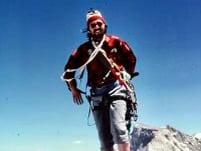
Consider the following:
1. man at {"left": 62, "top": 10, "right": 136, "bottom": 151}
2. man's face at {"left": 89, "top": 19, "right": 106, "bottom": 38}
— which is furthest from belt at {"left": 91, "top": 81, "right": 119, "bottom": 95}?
man's face at {"left": 89, "top": 19, "right": 106, "bottom": 38}

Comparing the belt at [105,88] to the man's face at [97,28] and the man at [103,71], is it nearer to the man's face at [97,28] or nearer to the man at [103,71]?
the man at [103,71]

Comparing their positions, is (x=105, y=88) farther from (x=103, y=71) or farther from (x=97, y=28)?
(x=97, y=28)

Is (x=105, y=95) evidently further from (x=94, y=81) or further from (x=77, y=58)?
(x=77, y=58)

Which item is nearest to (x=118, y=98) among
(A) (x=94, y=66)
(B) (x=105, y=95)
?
(B) (x=105, y=95)

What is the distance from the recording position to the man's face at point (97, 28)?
29.4ft

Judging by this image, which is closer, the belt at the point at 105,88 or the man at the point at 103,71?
the man at the point at 103,71

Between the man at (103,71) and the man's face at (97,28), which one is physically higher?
the man's face at (97,28)

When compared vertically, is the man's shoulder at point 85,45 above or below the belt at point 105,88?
above

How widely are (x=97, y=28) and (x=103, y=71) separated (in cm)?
103

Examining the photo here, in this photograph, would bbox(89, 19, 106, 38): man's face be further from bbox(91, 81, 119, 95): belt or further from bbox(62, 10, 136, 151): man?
bbox(91, 81, 119, 95): belt

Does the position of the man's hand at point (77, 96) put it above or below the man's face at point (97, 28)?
below

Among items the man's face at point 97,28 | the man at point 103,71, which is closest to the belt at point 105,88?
the man at point 103,71

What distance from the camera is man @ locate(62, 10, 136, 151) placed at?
28.9 ft

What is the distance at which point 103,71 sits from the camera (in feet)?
29.6
